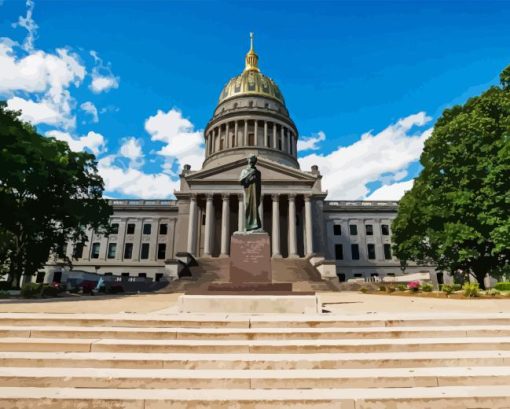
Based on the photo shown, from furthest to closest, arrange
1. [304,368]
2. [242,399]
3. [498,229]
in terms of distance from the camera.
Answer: [498,229]
[304,368]
[242,399]

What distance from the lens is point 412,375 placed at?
17.1 ft

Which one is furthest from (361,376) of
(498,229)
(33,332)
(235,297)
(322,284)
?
(322,284)

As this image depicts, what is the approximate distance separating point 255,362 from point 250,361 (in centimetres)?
9

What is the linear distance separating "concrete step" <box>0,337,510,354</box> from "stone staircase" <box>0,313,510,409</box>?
2 cm

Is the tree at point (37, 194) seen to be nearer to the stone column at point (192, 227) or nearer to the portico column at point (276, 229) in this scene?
the stone column at point (192, 227)

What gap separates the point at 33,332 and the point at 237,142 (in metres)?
60.4

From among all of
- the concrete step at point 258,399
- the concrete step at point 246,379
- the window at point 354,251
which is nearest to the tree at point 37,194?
the concrete step at point 246,379

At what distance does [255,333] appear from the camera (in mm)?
6863

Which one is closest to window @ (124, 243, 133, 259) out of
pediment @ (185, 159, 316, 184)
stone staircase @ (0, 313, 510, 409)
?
pediment @ (185, 159, 316, 184)

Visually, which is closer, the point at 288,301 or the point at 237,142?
the point at 288,301

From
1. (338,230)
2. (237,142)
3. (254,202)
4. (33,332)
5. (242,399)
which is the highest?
(237,142)

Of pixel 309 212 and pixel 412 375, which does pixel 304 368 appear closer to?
pixel 412 375

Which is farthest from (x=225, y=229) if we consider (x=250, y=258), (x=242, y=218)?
(x=250, y=258)

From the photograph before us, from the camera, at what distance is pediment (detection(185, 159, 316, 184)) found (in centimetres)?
4691
